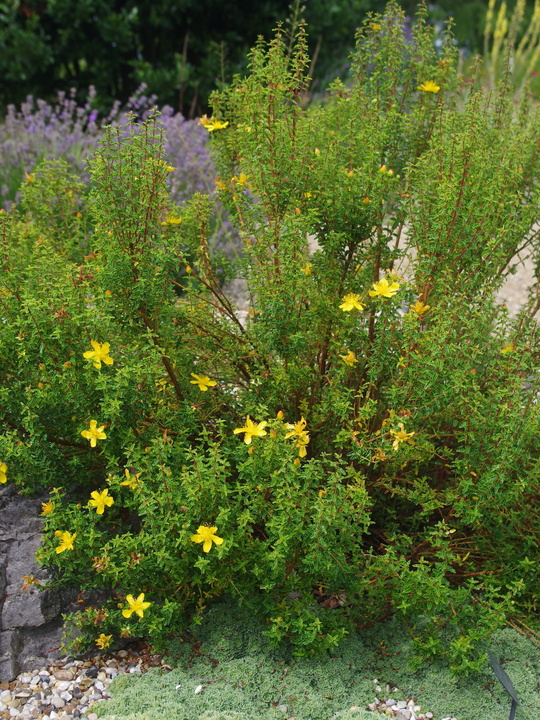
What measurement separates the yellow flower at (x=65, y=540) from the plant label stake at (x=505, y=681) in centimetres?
127

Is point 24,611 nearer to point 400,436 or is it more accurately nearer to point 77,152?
point 400,436

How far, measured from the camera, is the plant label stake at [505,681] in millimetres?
2119

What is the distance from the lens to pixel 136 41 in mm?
7574

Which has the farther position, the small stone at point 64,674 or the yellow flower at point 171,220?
the yellow flower at point 171,220

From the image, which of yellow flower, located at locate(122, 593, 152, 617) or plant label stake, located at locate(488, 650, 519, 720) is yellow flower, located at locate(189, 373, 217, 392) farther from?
plant label stake, located at locate(488, 650, 519, 720)

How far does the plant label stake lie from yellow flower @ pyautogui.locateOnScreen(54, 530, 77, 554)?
4.18ft

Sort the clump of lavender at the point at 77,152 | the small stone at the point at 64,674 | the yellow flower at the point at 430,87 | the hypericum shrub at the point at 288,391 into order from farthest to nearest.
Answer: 1. the clump of lavender at the point at 77,152
2. the yellow flower at the point at 430,87
3. the small stone at the point at 64,674
4. the hypericum shrub at the point at 288,391

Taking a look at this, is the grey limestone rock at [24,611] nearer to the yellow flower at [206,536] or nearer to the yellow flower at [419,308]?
the yellow flower at [206,536]

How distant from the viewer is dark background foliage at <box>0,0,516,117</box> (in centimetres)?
702

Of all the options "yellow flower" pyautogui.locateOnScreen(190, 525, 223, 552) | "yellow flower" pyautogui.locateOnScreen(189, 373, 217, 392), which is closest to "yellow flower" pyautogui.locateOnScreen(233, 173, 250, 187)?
"yellow flower" pyautogui.locateOnScreen(189, 373, 217, 392)

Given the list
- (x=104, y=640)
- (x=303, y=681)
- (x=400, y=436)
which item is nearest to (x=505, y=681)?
(x=303, y=681)

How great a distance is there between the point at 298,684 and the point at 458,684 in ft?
1.58

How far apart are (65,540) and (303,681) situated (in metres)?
0.82

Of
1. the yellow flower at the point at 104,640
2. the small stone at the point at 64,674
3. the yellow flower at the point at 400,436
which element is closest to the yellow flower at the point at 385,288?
the yellow flower at the point at 400,436
